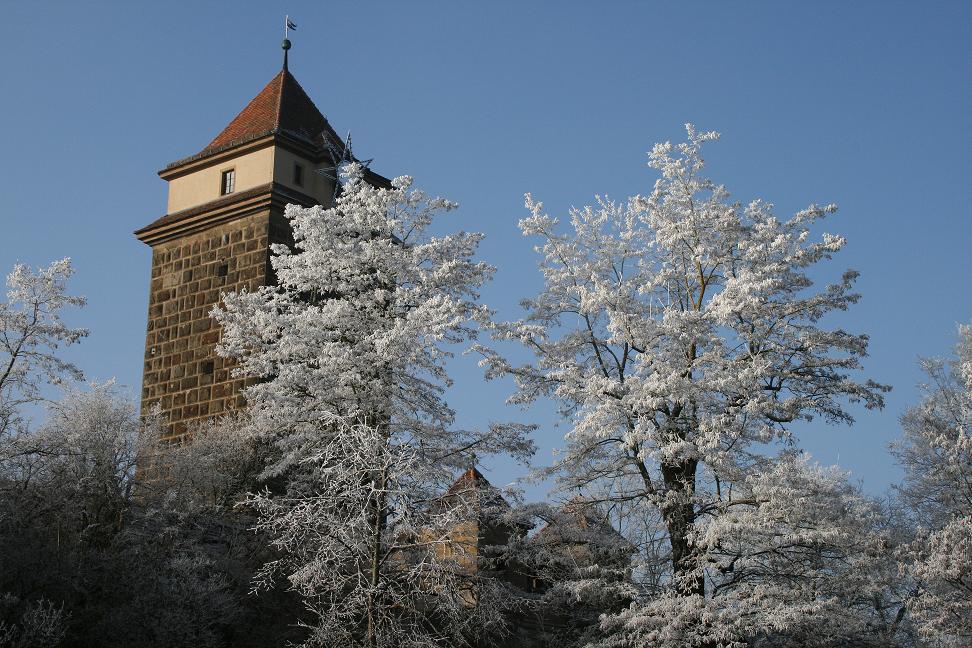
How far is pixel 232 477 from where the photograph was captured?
26938 mm

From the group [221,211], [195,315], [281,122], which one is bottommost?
[195,315]

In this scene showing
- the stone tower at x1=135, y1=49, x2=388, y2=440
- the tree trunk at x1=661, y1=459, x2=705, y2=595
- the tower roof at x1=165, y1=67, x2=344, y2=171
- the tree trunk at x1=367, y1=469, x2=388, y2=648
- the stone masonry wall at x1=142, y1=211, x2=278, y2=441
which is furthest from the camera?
the tower roof at x1=165, y1=67, x2=344, y2=171

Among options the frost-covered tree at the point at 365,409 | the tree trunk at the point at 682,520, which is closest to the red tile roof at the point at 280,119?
the frost-covered tree at the point at 365,409

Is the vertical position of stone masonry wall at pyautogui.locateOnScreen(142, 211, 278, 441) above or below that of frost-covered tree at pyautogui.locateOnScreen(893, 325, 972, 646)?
above

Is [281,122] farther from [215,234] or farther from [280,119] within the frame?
[215,234]

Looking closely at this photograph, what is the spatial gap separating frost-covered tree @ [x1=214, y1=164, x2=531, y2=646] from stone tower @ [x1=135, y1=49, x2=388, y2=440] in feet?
14.9

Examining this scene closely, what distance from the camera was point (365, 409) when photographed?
21828 mm

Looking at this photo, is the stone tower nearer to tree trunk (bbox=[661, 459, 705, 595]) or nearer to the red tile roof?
the red tile roof

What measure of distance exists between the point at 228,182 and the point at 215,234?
171cm

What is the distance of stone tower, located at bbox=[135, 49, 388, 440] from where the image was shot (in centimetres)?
3088

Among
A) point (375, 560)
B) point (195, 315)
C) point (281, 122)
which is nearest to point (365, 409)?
point (375, 560)

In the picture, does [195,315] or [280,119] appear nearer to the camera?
[195,315]

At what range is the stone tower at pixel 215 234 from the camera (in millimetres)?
30875

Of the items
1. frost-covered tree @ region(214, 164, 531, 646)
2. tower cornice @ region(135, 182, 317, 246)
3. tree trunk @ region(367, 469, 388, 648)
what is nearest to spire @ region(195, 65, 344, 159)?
tower cornice @ region(135, 182, 317, 246)
